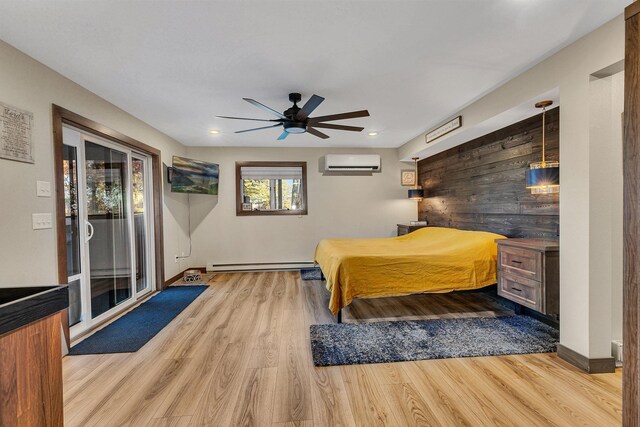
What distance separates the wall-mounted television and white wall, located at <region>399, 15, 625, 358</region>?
4.62 m

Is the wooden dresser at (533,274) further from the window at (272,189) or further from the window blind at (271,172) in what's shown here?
the window blind at (271,172)

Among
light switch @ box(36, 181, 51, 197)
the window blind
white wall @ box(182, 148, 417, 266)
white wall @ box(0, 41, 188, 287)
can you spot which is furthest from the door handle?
the window blind

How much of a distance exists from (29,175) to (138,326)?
170 centimetres

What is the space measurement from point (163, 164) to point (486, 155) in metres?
4.63

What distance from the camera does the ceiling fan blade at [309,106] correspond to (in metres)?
2.36

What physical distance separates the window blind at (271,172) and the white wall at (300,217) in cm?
18

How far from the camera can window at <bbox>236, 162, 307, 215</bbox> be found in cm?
542

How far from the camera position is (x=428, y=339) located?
256 cm

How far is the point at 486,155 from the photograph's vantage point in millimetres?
3721

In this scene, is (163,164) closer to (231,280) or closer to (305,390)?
(231,280)

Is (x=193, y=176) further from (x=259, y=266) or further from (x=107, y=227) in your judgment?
(x=259, y=266)

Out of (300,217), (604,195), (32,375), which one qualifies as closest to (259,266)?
(300,217)

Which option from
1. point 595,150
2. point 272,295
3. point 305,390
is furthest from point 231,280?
point 595,150

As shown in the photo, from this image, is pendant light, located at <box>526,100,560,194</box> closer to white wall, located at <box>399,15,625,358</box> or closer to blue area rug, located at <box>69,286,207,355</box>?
white wall, located at <box>399,15,625,358</box>
